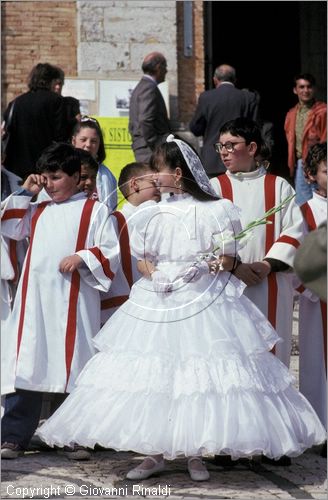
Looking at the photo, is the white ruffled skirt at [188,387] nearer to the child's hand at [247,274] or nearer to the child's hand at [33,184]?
the child's hand at [247,274]

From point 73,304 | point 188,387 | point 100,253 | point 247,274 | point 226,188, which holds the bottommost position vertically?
point 188,387

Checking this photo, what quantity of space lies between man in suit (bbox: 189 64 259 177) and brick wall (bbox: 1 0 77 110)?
293 centimetres

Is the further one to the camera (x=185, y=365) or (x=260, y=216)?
(x=260, y=216)

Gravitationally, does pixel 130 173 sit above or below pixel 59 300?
above

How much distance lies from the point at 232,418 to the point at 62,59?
9.01 metres

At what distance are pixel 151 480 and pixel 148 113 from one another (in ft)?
19.7

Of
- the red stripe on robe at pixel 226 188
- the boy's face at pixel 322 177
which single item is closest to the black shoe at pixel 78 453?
the red stripe on robe at pixel 226 188

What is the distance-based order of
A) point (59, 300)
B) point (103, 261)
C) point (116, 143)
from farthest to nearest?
point (116, 143)
point (59, 300)
point (103, 261)

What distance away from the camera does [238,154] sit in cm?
709

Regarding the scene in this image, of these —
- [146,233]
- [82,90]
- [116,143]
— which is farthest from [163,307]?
[82,90]

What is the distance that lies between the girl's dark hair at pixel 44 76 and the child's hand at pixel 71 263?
3987mm

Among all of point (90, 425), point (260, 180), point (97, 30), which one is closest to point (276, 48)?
point (97, 30)

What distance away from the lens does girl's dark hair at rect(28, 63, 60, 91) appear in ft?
34.5

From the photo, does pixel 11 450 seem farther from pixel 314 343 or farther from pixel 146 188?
pixel 314 343
